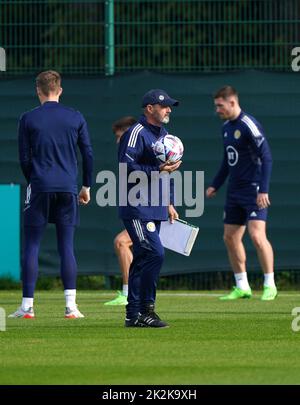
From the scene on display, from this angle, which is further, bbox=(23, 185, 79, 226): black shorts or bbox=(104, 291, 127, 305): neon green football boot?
bbox=(104, 291, 127, 305): neon green football boot

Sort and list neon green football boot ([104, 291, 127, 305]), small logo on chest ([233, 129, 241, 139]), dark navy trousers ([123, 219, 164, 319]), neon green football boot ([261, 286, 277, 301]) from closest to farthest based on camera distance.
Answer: dark navy trousers ([123, 219, 164, 319]) → neon green football boot ([104, 291, 127, 305]) → neon green football boot ([261, 286, 277, 301]) → small logo on chest ([233, 129, 241, 139])

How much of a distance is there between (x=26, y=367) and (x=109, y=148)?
8.81 m

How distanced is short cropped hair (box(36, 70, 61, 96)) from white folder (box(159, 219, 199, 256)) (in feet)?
4.94

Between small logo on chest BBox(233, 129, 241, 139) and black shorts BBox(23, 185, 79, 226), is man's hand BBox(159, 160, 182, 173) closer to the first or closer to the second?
black shorts BBox(23, 185, 79, 226)

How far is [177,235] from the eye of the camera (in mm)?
12023

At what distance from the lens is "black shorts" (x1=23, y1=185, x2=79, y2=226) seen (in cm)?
1159

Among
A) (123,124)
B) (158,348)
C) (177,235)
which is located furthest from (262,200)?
(158,348)

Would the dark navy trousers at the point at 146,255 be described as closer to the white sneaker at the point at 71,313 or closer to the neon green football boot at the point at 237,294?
the white sneaker at the point at 71,313

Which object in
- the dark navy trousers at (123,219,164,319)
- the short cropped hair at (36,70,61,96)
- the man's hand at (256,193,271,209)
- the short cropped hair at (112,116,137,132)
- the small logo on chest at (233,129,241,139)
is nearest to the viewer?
the dark navy trousers at (123,219,164,319)

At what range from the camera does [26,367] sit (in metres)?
8.27

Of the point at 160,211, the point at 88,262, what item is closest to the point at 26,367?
the point at 160,211

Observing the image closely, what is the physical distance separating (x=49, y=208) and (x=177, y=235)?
1.18m

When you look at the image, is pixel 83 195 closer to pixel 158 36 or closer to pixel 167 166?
pixel 167 166

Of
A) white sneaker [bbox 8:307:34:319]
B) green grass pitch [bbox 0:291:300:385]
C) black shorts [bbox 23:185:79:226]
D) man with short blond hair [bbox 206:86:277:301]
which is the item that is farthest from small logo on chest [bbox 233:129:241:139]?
white sneaker [bbox 8:307:34:319]
